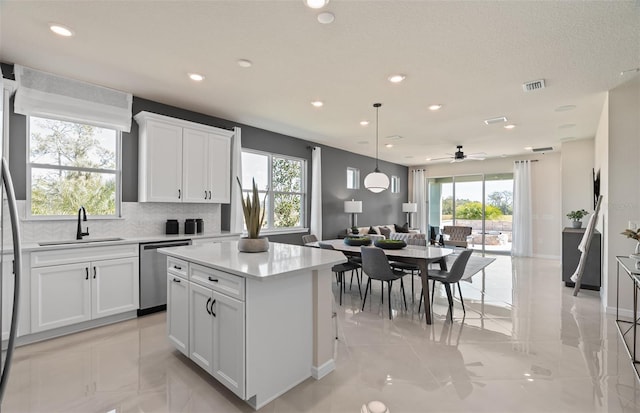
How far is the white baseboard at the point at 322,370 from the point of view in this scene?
237cm

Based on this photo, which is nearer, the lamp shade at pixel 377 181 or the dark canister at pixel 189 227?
the dark canister at pixel 189 227

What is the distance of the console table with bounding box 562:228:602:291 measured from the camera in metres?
4.73

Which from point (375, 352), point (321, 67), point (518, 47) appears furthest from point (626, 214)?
point (321, 67)

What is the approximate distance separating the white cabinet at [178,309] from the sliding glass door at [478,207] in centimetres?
822

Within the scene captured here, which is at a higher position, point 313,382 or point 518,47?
point 518,47

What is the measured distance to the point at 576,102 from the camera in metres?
4.20

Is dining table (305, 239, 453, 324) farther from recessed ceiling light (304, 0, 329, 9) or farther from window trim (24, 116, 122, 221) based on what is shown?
window trim (24, 116, 122, 221)

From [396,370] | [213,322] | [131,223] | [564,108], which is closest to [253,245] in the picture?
[213,322]

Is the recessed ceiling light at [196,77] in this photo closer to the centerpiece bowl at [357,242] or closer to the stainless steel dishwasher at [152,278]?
the stainless steel dishwasher at [152,278]

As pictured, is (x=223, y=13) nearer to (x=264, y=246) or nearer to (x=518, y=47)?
(x=264, y=246)

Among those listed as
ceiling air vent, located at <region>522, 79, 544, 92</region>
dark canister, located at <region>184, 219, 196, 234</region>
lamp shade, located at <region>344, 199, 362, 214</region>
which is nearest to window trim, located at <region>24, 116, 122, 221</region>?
dark canister, located at <region>184, 219, 196, 234</region>

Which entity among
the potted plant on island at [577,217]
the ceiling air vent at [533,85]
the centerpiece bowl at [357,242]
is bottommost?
the centerpiece bowl at [357,242]

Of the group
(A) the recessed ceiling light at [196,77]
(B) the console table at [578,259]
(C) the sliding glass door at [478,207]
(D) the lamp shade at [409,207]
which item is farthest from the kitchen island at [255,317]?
(C) the sliding glass door at [478,207]

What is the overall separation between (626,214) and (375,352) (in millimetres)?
3528
